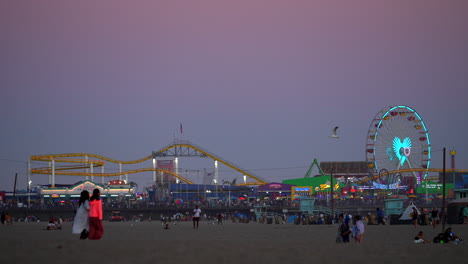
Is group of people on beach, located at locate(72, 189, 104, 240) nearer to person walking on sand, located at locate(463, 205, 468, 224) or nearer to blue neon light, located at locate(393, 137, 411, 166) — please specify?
person walking on sand, located at locate(463, 205, 468, 224)

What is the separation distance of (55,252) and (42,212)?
2400 inches

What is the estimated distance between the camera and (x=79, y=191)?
3167 inches

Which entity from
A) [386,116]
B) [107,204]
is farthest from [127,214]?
[386,116]

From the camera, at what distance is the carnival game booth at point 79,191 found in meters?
80.1

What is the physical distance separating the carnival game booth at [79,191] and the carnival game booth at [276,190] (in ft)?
70.9

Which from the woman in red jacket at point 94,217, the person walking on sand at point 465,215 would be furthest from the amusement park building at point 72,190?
the woman in red jacket at point 94,217

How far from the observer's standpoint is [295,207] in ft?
237

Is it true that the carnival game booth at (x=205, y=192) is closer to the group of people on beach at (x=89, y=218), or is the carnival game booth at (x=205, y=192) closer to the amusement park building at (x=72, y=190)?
the amusement park building at (x=72, y=190)

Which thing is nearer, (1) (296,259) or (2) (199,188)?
(1) (296,259)

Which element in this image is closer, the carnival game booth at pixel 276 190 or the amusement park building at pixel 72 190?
the amusement park building at pixel 72 190

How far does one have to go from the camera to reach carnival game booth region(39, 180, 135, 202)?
263 ft

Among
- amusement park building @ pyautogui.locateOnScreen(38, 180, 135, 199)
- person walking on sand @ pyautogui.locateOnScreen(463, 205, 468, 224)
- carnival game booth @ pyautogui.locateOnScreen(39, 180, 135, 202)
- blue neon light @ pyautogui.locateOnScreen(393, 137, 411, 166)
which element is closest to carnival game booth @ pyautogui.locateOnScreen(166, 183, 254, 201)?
carnival game booth @ pyautogui.locateOnScreen(39, 180, 135, 202)

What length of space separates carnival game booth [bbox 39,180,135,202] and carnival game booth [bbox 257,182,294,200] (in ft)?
70.9

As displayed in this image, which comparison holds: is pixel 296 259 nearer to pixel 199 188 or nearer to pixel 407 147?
pixel 407 147
